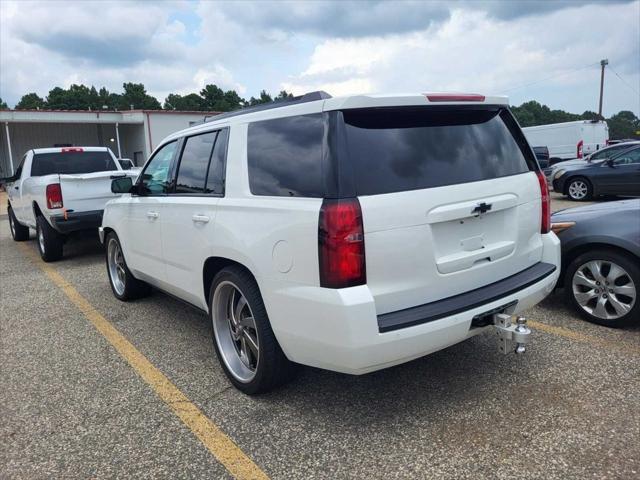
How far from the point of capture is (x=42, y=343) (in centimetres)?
446

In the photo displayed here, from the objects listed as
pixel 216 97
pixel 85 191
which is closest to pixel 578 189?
pixel 85 191

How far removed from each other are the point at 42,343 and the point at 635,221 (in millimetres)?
5169

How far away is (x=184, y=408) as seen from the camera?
10.5 feet

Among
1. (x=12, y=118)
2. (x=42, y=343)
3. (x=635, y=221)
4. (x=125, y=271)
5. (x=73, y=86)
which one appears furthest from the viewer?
(x=73, y=86)

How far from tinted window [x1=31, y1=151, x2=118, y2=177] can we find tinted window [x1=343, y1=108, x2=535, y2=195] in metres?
7.84

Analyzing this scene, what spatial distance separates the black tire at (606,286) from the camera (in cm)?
393

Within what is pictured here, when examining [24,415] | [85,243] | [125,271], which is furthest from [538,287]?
[85,243]

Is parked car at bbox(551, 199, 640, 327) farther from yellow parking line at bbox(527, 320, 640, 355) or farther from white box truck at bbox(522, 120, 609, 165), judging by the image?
white box truck at bbox(522, 120, 609, 165)

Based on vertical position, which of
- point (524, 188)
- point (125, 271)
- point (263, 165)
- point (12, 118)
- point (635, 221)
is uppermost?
point (12, 118)

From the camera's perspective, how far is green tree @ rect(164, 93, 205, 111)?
96.2m

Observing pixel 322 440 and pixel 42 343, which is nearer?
pixel 322 440

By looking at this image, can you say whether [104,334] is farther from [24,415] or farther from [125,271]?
[24,415]

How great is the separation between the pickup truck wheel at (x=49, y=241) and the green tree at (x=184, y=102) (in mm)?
90729

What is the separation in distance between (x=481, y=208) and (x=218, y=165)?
5.75ft
